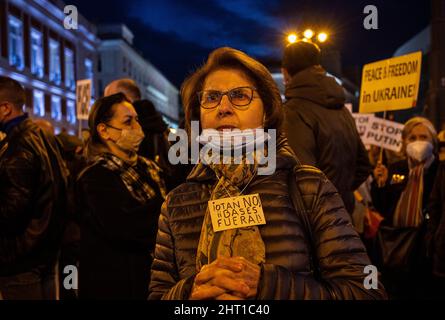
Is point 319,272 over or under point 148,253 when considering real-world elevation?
over

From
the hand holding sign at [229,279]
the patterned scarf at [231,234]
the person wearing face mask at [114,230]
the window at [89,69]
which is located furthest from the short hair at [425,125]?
the window at [89,69]

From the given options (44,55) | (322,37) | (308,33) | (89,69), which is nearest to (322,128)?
(308,33)

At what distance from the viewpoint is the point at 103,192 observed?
3514 mm

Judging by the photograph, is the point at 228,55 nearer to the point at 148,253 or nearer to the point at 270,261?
the point at 270,261

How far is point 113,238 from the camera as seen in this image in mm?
3451

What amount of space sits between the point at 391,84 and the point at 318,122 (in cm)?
374

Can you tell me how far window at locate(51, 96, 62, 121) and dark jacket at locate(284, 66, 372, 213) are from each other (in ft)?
132

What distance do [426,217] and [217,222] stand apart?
3772mm

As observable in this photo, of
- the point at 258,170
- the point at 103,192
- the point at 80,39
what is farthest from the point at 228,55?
the point at 80,39

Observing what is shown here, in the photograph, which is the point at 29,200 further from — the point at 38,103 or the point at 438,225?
the point at 38,103

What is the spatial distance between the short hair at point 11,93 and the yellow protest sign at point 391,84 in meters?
4.67

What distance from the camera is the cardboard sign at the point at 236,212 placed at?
178cm

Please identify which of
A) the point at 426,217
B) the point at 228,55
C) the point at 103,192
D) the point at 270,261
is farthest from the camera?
the point at 426,217

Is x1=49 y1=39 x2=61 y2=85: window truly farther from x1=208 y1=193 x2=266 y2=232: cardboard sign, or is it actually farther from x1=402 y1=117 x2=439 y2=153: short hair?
x1=208 y1=193 x2=266 y2=232: cardboard sign
